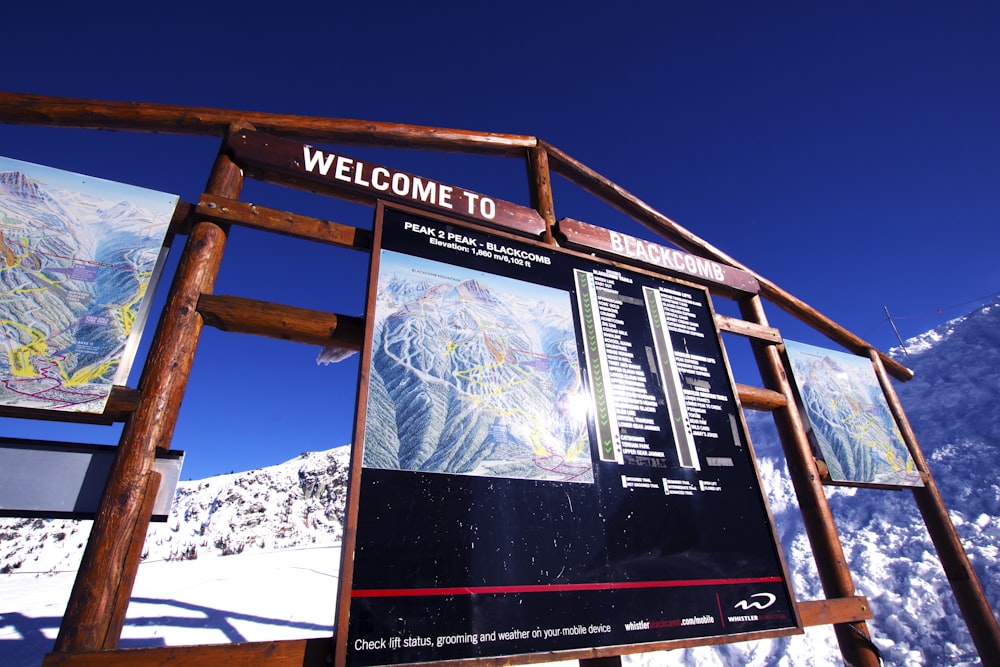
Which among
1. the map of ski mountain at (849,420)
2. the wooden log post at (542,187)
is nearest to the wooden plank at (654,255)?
the wooden log post at (542,187)

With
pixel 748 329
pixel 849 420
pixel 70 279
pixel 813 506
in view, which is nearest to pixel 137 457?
pixel 70 279

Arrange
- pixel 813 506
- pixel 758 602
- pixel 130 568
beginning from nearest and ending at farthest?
pixel 130 568 < pixel 758 602 < pixel 813 506

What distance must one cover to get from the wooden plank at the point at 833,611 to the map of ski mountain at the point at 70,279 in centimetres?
491

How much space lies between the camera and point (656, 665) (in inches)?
474

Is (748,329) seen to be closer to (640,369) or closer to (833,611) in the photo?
(640,369)

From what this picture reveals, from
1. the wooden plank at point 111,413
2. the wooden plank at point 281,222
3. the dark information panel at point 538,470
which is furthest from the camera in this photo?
the wooden plank at point 281,222

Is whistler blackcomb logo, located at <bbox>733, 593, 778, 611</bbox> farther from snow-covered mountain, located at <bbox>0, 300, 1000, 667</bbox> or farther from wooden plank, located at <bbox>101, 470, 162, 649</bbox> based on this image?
snow-covered mountain, located at <bbox>0, 300, 1000, 667</bbox>

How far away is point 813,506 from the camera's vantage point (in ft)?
14.2

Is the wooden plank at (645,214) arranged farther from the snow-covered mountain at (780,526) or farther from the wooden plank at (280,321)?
the snow-covered mountain at (780,526)

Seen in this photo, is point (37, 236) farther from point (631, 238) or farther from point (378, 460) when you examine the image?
point (631, 238)

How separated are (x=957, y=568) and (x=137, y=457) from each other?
7.91 m

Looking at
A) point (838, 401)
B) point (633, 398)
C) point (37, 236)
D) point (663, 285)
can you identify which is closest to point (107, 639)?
point (37, 236)

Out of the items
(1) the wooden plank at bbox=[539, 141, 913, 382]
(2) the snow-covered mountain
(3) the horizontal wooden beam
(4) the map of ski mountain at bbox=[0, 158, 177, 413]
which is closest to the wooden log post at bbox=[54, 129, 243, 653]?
(4) the map of ski mountain at bbox=[0, 158, 177, 413]

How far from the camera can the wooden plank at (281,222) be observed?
346 centimetres
